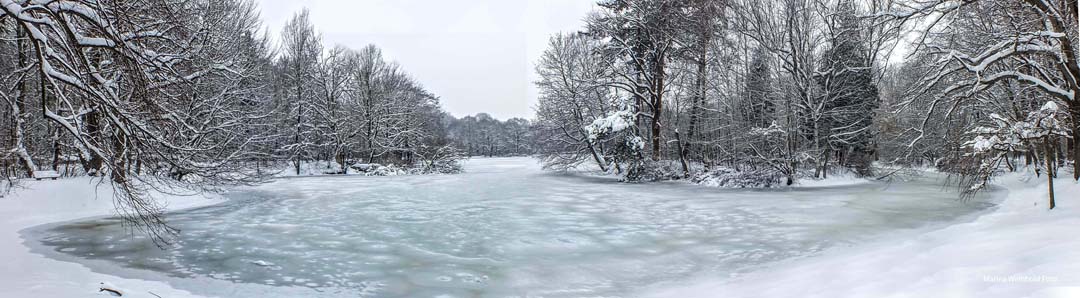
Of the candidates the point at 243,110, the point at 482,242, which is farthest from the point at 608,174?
the point at 482,242

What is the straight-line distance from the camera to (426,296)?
18.9 ft

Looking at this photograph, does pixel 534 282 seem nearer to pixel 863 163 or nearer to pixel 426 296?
pixel 426 296

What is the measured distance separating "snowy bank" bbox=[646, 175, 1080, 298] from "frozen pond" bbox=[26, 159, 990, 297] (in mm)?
739

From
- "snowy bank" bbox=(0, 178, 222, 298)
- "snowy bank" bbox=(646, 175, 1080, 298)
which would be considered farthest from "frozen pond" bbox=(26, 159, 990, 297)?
"snowy bank" bbox=(646, 175, 1080, 298)

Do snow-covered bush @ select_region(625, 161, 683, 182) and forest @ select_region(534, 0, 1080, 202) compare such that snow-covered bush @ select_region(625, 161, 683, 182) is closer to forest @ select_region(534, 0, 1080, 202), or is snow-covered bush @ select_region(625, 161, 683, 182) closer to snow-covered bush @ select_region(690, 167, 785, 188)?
forest @ select_region(534, 0, 1080, 202)

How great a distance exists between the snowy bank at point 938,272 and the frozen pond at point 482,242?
739mm

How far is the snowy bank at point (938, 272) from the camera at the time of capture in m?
3.48

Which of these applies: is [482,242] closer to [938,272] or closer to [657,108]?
[938,272]

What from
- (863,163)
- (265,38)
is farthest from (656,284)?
(265,38)

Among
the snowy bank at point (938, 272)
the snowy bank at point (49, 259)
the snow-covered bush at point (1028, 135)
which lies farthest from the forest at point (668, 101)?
the snowy bank at point (938, 272)

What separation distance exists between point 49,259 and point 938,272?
10.3 metres

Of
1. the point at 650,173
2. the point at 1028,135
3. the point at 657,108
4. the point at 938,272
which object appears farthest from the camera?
the point at 657,108

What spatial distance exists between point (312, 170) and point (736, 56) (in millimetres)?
25380

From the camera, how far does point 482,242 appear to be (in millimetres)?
8812
